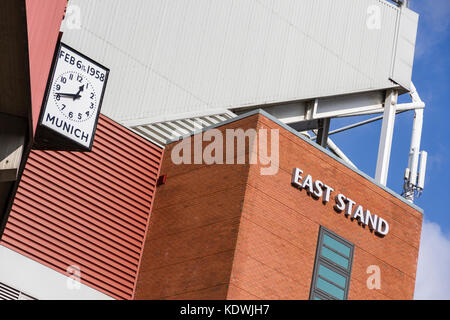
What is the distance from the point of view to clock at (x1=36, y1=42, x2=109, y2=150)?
54.9 ft

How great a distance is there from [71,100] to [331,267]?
11.0 metres

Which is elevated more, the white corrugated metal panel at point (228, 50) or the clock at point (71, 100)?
the white corrugated metal panel at point (228, 50)

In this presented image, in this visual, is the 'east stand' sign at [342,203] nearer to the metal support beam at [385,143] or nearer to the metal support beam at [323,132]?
the metal support beam at [385,143]

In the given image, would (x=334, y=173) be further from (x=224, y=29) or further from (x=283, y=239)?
(x=224, y=29)

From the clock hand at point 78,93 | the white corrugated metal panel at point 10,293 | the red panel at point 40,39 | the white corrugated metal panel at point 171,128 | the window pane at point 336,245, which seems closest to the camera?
the red panel at point 40,39

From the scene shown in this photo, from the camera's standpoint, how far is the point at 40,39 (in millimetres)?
13117

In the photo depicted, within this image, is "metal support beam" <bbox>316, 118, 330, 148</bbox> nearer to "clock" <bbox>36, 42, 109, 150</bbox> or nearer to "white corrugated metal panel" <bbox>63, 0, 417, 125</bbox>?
"white corrugated metal panel" <bbox>63, 0, 417, 125</bbox>

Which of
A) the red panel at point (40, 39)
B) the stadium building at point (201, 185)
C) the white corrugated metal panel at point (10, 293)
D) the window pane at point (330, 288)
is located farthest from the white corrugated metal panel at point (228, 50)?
the red panel at point (40, 39)

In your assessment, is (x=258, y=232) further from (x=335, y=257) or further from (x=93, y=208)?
(x=93, y=208)

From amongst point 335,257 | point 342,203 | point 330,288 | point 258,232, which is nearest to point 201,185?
point 258,232

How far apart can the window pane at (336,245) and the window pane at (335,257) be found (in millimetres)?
164

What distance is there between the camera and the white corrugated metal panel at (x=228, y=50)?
27688 mm

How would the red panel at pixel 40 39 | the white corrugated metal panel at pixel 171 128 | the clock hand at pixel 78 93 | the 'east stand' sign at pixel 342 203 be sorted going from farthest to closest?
the white corrugated metal panel at pixel 171 128
the 'east stand' sign at pixel 342 203
the clock hand at pixel 78 93
the red panel at pixel 40 39

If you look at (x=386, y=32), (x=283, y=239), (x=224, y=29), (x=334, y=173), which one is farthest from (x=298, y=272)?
(x=386, y=32)
